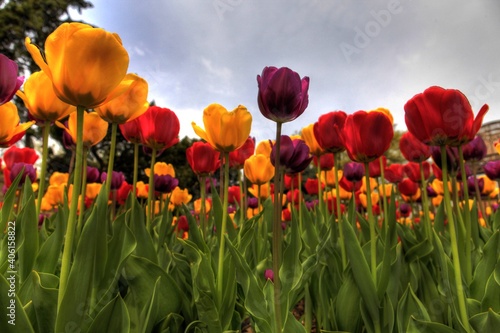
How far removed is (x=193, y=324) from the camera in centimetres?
106

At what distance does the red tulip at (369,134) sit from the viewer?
1.12 m

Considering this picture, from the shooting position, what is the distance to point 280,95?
32.4 inches

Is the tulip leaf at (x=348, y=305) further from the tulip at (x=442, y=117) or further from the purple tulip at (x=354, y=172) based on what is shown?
the purple tulip at (x=354, y=172)

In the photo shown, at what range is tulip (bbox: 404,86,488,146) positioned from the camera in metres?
0.88

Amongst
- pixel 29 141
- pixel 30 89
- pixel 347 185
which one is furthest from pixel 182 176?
pixel 30 89

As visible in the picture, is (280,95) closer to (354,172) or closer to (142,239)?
(142,239)

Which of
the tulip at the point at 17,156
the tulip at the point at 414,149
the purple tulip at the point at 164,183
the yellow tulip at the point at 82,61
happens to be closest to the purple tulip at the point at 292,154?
the yellow tulip at the point at 82,61

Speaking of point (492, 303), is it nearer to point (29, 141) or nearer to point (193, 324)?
point (193, 324)

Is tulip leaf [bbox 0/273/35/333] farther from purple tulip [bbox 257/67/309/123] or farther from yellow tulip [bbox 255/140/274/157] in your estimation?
yellow tulip [bbox 255/140/274/157]

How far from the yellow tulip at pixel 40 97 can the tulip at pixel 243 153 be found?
973 mm

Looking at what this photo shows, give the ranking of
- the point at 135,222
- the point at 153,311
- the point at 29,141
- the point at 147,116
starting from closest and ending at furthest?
the point at 153,311, the point at 135,222, the point at 147,116, the point at 29,141

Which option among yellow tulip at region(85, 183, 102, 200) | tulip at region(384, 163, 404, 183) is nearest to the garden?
yellow tulip at region(85, 183, 102, 200)

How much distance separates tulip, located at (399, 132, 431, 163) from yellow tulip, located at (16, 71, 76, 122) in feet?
4.76

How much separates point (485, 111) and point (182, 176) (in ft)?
50.3
